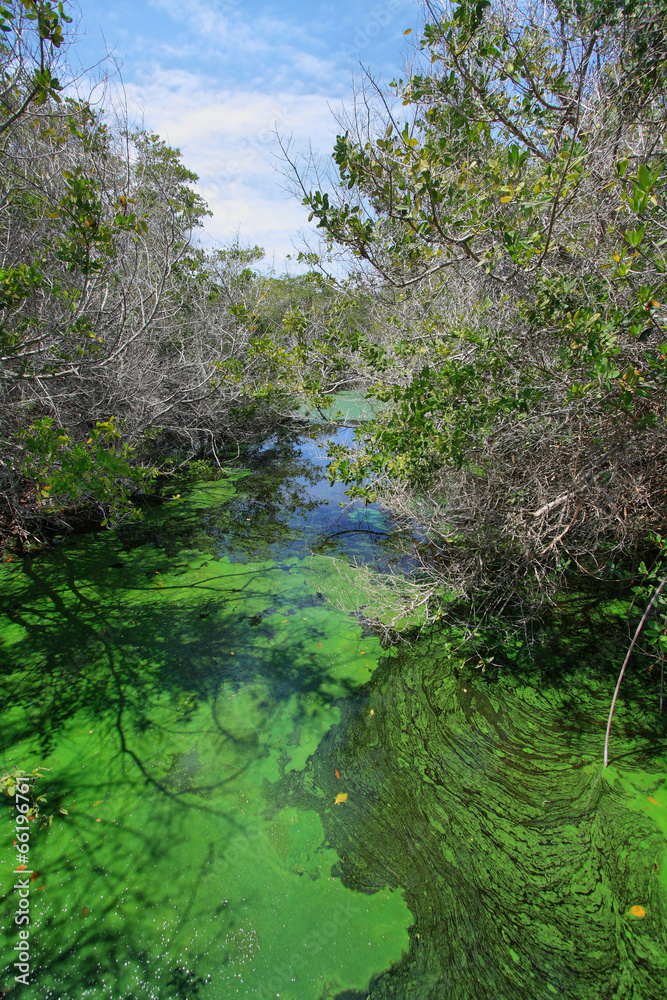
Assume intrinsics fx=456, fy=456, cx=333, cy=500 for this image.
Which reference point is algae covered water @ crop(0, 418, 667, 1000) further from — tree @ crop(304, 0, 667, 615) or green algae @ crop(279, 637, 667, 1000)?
tree @ crop(304, 0, 667, 615)

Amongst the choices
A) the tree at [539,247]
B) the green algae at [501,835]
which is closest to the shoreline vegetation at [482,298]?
the tree at [539,247]

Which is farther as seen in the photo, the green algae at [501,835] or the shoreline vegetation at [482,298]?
the shoreline vegetation at [482,298]

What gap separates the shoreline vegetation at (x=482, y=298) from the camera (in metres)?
1.97

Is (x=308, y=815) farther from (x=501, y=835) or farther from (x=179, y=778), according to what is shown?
(x=501, y=835)

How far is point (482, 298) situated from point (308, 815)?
10.9ft

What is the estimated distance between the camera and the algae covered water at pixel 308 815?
1564 mm

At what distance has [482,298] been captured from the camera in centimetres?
326

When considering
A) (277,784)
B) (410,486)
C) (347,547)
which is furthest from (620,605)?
(277,784)

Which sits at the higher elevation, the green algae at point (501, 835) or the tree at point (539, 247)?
the tree at point (539, 247)

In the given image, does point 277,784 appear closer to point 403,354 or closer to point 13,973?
point 13,973

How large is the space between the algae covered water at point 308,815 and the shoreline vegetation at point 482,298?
0.61 m

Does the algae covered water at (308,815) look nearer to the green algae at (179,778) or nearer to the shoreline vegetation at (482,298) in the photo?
the green algae at (179,778)

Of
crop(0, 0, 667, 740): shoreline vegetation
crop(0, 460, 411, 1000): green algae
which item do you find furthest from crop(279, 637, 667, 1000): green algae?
crop(0, 0, 667, 740): shoreline vegetation

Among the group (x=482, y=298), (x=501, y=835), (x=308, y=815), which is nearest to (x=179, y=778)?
(x=308, y=815)
